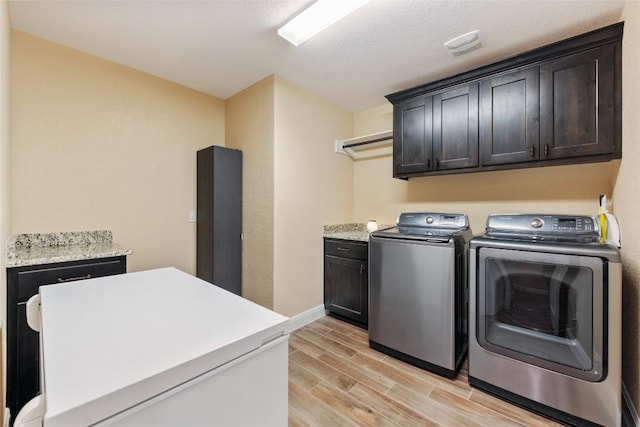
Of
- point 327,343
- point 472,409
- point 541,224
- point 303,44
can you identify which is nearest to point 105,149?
A: point 303,44

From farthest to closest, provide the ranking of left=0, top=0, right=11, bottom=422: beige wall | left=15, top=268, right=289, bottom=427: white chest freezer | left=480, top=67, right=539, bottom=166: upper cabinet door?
left=480, top=67, right=539, bottom=166: upper cabinet door
left=0, top=0, right=11, bottom=422: beige wall
left=15, top=268, right=289, bottom=427: white chest freezer

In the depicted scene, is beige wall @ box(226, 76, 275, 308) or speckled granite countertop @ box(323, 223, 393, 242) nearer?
beige wall @ box(226, 76, 275, 308)

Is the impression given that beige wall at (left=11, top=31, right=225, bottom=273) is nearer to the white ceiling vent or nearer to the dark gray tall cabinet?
the dark gray tall cabinet

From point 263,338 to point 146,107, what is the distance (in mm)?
2718

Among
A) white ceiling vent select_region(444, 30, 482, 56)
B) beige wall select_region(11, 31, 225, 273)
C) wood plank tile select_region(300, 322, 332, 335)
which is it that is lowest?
wood plank tile select_region(300, 322, 332, 335)

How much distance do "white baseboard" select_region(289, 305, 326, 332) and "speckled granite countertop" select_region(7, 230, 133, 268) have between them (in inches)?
61.9

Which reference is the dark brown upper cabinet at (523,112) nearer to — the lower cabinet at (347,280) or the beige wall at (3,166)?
the lower cabinet at (347,280)

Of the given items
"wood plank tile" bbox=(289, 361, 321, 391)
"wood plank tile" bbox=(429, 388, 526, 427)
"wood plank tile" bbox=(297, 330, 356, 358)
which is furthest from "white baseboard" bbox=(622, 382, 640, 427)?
"wood plank tile" bbox=(289, 361, 321, 391)

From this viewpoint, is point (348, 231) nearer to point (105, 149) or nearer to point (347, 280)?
point (347, 280)

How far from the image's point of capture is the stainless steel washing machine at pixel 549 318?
56.6 inches

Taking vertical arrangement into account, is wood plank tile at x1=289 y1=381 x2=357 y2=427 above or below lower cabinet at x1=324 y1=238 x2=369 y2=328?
below

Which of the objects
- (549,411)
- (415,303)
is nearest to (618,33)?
(415,303)

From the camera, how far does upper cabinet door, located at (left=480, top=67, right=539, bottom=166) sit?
1976mm

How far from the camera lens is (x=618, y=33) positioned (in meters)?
1.68
